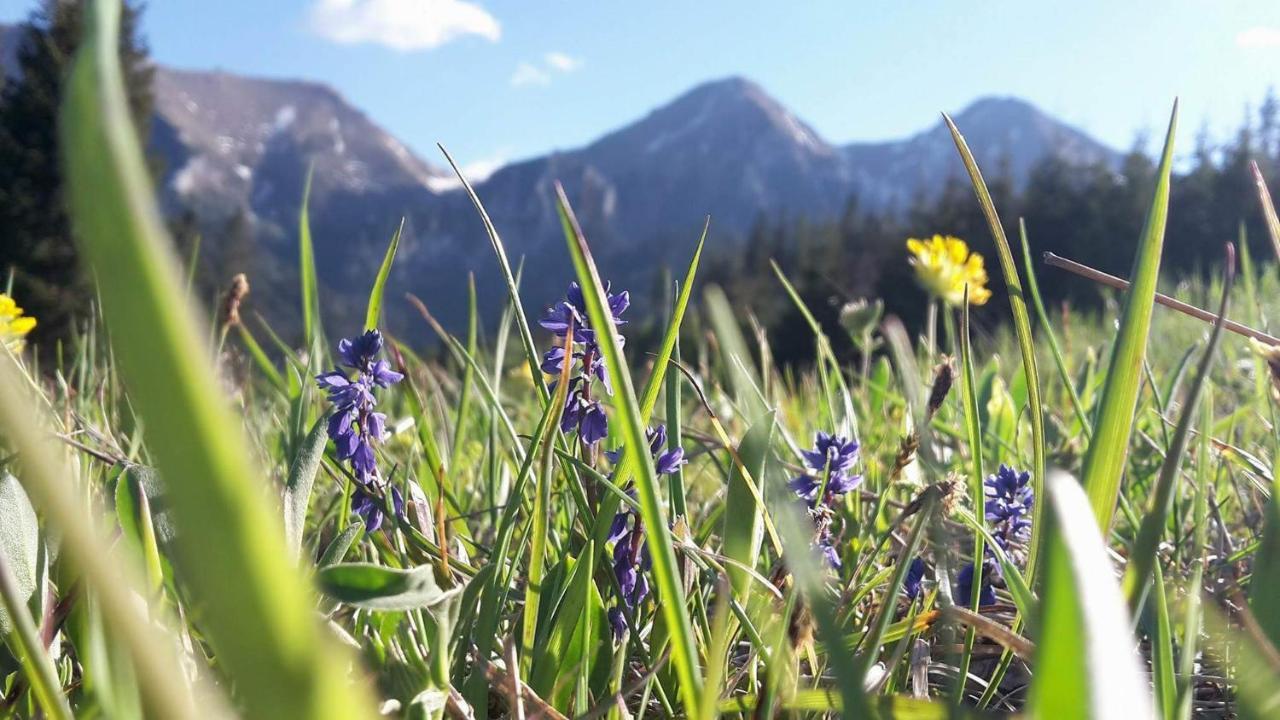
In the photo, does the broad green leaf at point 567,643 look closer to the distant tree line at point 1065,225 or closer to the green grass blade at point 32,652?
the green grass blade at point 32,652

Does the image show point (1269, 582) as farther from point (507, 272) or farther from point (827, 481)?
point (507, 272)

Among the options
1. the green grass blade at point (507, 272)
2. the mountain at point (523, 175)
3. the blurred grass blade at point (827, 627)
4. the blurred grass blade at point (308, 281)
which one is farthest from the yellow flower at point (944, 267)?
the mountain at point (523, 175)

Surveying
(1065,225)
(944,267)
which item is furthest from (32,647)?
(1065,225)

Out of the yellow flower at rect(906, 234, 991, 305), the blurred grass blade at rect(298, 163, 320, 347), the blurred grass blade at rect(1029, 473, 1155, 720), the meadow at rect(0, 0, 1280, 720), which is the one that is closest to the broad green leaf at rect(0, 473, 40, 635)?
the meadow at rect(0, 0, 1280, 720)

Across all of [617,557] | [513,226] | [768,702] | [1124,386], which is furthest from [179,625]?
[513,226]

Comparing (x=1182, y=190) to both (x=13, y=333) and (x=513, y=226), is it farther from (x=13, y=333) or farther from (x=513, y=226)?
(x=513, y=226)

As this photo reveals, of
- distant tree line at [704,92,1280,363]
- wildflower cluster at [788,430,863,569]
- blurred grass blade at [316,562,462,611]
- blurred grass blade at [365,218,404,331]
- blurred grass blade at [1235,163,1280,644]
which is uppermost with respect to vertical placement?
blurred grass blade at [365,218,404,331]

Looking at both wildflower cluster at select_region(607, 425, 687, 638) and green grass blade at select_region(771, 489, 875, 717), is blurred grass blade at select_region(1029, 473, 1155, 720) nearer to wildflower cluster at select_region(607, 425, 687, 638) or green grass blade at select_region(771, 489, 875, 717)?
green grass blade at select_region(771, 489, 875, 717)
